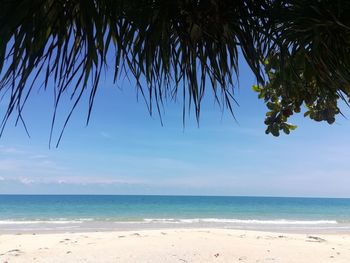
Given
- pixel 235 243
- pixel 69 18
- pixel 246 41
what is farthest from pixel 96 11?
pixel 235 243

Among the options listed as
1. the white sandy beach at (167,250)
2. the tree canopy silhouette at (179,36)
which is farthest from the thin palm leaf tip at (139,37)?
the white sandy beach at (167,250)

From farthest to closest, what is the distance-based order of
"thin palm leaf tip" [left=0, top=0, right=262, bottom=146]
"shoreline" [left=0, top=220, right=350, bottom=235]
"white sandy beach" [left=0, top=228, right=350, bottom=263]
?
"shoreline" [left=0, top=220, right=350, bottom=235] < "white sandy beach" [left=0, top=228, right=350, bottom=263] < "thin palm leaf tip" [left=0, top=0, right=262, bottom=146]

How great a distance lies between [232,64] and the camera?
196 centimetres

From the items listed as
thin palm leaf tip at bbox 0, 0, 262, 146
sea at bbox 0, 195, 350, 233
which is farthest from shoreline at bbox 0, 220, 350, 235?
thin palm leaf tip at bbox 0, 0, 262, 146

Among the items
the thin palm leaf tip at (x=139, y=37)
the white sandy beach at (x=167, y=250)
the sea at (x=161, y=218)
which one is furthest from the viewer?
the sea at (x=161, y=218)

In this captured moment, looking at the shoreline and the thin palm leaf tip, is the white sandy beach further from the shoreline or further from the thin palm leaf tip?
the thin palm leaf tip

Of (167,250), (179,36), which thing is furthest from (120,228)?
(179,36)

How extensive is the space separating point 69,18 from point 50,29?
8cm

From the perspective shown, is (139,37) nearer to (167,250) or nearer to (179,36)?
(179,36)

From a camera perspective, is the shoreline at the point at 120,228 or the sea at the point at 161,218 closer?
the shoreline at the point at 120,228

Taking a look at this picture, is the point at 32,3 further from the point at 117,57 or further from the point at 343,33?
the point at 343,33

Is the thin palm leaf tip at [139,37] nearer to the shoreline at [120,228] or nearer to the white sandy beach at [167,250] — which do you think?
the white sandy beach at [167,250]

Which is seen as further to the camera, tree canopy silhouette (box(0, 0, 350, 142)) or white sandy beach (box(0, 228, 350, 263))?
white sandy beach (box(0, 228, 350, 263))

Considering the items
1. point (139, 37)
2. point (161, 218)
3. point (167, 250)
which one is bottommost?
point (167, 250)
